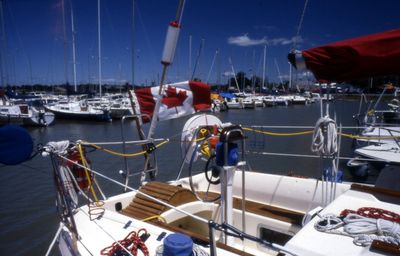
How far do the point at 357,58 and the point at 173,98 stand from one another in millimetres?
3480

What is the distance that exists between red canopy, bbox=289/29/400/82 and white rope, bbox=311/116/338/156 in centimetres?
55

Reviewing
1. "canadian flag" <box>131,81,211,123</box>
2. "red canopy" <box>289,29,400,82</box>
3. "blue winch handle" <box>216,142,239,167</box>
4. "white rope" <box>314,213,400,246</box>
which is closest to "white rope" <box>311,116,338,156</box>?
"red canopy" <box>289,29,400,82</box>

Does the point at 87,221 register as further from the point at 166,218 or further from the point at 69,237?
the point at 166,218

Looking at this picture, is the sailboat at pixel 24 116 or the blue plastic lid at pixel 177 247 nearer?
the blue plastic lid at pixel 177 247

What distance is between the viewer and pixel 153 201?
4418mm

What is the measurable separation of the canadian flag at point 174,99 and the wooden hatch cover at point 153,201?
1557 mm

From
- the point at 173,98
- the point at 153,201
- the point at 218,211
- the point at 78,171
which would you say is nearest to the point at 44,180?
the point at 173,98

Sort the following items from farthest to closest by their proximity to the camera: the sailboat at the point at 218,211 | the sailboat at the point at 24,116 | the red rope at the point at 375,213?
the sailboat at the point at 24,116
the red rope at the point at 375,213
the sailboat at the point at 218,211

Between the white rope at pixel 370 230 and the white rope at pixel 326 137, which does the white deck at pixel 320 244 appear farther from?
the white rope at pixel 326 137

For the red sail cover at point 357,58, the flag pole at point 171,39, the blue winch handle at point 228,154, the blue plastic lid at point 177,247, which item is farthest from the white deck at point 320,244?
the flag pole at point 171,39

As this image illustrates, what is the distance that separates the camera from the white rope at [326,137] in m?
3.65

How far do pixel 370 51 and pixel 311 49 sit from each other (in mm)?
577

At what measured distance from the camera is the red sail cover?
3.05 metres

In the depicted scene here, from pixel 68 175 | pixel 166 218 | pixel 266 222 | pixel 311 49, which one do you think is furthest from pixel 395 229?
pixel 68 175
